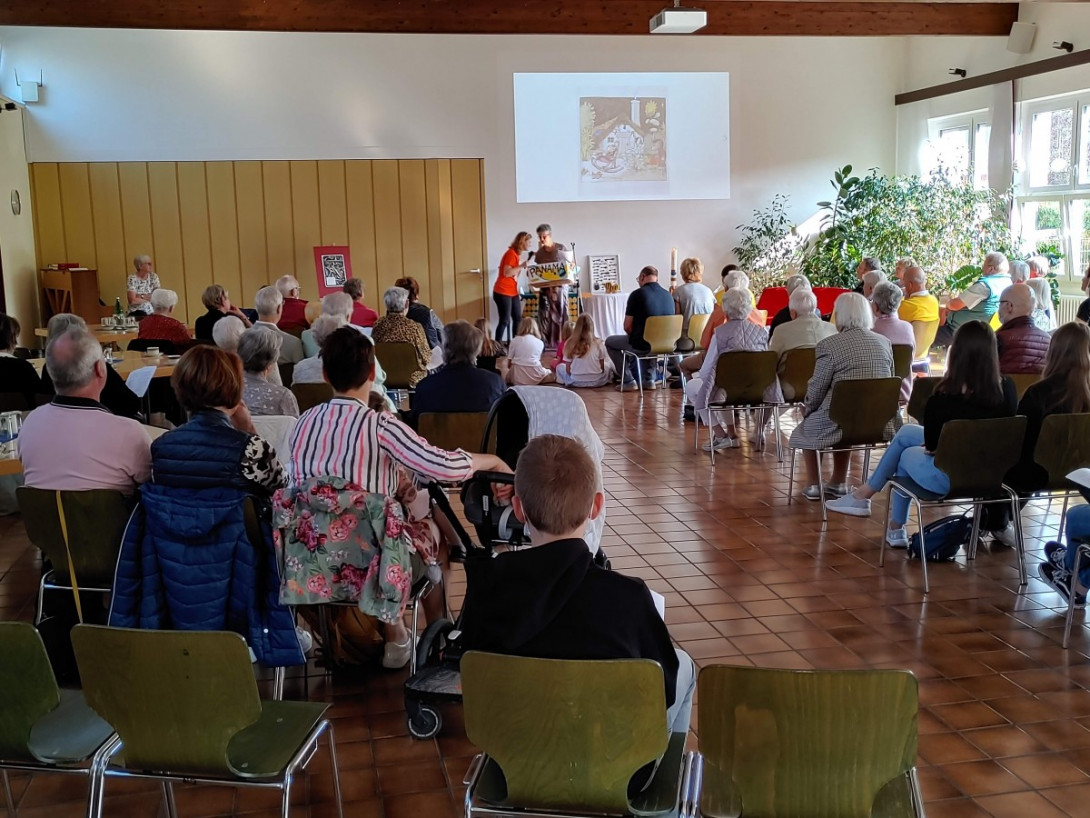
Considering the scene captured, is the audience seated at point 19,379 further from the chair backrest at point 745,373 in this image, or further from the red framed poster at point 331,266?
the red framed poster at point 331,266

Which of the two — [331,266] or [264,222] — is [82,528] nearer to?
[331,266]

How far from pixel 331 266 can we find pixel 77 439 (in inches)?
385

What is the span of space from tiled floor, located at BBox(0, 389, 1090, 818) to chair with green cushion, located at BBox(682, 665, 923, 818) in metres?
0.96

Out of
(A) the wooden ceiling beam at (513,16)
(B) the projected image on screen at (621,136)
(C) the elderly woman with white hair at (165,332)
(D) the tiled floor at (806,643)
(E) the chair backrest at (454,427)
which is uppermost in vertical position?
(A) the wooden ceiling beam at (513,16)

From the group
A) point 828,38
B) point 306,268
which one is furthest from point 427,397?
point 828,38

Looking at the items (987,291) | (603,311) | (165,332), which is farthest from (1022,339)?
(603,311)

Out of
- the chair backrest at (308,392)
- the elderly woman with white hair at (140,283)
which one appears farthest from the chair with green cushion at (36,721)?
the elderly woman with white hair at (140,283)

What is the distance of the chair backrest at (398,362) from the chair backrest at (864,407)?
301 centimetres

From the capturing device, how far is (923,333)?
26.9ft

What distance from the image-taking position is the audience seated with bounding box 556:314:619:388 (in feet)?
33.7

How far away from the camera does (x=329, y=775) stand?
10.2 feet

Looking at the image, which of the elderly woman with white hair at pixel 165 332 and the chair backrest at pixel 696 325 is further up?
the elderly woman with white hair at pixel 165 332

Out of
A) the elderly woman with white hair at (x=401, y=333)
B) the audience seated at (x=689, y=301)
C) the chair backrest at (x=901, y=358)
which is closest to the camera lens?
the chair backrest at (x=901, y=358)

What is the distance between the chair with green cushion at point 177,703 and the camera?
2.18 m
